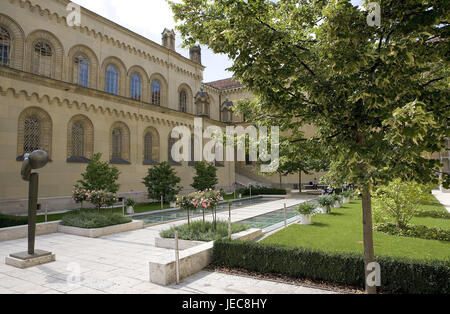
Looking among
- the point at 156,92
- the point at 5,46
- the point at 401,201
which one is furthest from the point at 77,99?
the point at 401,201

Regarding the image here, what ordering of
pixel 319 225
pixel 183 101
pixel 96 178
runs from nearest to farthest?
pixel 319 225 → pixel 96 178 → pixel 183 101

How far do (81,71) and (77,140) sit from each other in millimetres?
5578

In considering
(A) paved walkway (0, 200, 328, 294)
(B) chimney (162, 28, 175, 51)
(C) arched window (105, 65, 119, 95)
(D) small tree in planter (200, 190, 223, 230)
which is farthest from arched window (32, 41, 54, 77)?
(D) small tree in planter (200, 190, 223, 230)

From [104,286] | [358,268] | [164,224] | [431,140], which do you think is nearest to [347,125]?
[431,140]

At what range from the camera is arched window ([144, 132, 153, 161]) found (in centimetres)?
2788

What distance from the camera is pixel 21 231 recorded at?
12.0 m

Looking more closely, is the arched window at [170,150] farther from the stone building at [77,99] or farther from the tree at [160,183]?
the tree at [160,183]

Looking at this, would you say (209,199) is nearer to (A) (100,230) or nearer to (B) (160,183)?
(A) (100,230)

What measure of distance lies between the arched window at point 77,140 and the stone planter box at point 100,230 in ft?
32.6

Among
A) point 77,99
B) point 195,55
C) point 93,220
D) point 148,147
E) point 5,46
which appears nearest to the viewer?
point 93,220

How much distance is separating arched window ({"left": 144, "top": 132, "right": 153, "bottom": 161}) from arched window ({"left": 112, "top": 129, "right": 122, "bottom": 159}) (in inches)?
118

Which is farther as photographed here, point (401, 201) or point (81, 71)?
point (81, 71)

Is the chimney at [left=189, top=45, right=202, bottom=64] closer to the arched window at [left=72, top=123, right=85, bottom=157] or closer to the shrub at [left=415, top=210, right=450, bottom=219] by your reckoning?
the arched window at [left=72, top=123, right=85, bottom=157]
